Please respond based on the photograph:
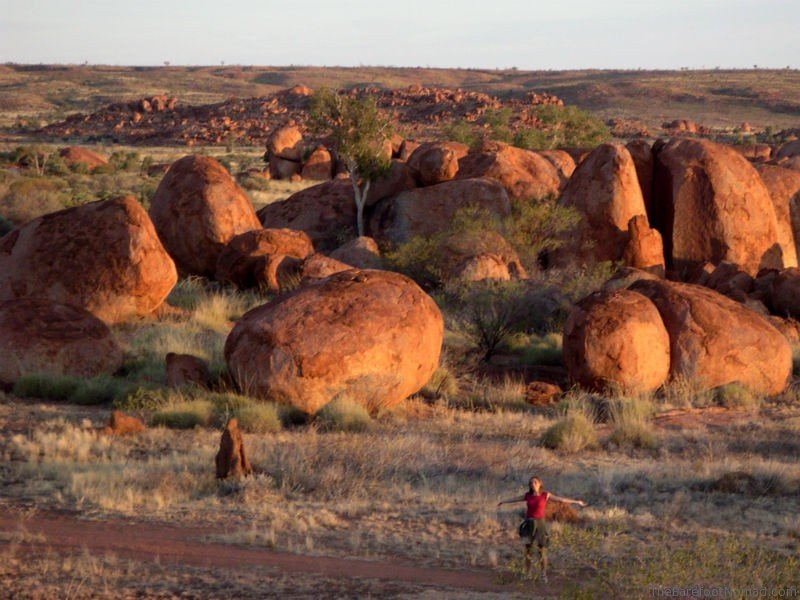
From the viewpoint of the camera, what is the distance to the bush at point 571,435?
Result: 11.3m

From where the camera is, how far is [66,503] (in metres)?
8.78

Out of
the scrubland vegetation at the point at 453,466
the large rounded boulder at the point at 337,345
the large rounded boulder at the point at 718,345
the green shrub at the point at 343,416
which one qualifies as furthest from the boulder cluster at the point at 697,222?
the green shrub at the point at 343,416

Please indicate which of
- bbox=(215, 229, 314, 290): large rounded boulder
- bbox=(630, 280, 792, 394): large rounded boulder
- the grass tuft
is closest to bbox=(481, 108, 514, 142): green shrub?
bbox=(215, 229, 314, 290): large rounded boulder

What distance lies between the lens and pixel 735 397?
1366 centimetres

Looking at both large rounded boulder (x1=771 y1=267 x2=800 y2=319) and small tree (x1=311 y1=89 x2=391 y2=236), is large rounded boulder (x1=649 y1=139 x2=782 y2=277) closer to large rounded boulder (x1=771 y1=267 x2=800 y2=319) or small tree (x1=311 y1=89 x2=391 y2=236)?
large rounded boulder (x1=771 y1=267 x2=800 y2=319)

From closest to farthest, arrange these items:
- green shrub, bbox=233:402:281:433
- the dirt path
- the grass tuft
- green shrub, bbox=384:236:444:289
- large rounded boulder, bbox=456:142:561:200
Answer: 1. the dirt path
2. green shrub, bbox=233:402:281:433
3. the grass tuft
4. green shrub, bbox=384:236:444:289
5. large rounded boulder, bbox=456:142:561:200

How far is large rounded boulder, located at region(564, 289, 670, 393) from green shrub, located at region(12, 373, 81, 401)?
21.2 feet

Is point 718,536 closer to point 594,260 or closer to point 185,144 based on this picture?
point 594,260

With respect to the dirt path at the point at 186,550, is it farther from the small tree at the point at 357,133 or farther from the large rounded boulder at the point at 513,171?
the large rounded boulder at the point at 513,171

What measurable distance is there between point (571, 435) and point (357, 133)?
1473cm

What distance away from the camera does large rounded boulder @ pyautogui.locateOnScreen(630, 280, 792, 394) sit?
1402 cm

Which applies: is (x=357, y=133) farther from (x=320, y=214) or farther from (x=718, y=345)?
(x=718, y=345)

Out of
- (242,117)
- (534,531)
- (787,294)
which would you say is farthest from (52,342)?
(242,117)

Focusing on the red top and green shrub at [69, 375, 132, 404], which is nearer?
the red top
